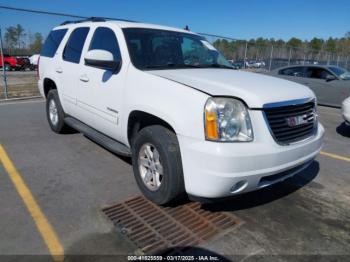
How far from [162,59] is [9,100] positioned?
8.03m

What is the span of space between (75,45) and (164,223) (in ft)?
10.7

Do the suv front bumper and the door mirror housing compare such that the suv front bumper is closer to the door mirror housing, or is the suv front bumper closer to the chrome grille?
the chrome grille

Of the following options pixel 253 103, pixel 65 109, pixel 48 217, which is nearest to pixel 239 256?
pixel 253 103

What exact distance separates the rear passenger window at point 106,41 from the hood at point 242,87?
28.7 inches

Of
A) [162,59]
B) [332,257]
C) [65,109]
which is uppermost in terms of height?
[162,59]

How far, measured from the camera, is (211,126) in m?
2.62

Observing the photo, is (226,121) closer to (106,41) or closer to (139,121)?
(139,121)

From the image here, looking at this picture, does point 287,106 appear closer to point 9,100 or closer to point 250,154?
point 250,154

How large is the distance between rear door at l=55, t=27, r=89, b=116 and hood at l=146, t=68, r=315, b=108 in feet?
5.93

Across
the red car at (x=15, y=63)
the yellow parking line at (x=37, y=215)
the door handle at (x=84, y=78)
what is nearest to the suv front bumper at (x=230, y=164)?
the yellow parking line at (x=37, y=215)

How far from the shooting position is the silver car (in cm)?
966

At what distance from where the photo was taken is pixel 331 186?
4.04 metres

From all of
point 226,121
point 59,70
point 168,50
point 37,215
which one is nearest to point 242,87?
point 226,121

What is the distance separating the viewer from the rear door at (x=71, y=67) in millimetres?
4641
